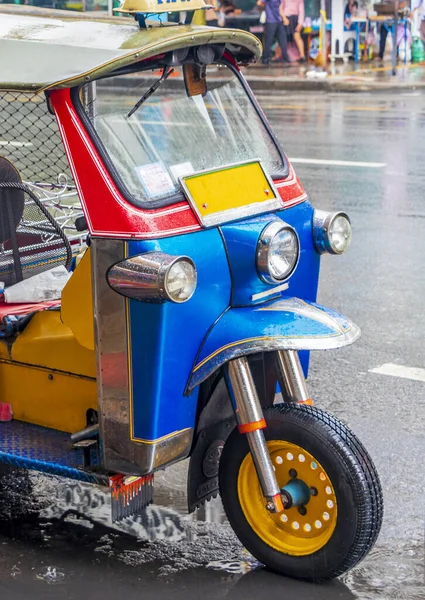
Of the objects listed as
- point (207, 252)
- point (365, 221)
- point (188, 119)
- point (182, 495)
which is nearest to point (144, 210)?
point (207, 252)

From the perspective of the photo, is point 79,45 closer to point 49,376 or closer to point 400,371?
point 49,376

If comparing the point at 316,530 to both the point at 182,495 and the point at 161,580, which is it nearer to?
the point at 161,580

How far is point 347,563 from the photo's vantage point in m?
3.75

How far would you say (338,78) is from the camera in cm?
2052

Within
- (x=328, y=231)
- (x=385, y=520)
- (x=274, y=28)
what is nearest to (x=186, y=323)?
(x=328, y=231)

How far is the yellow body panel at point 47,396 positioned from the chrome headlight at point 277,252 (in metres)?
0.78

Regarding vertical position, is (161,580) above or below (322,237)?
below

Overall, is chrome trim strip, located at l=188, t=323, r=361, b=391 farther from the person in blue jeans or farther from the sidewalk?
the person in blue jeans

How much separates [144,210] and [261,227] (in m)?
Answer: 0.43

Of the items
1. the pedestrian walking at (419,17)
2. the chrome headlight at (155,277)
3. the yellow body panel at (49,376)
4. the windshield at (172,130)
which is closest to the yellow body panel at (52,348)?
the yellow body panel at (49,376)

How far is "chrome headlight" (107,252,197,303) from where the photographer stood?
354 cm

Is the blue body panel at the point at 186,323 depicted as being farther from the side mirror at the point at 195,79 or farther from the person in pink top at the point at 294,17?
the person in pink top at the point at 294,17

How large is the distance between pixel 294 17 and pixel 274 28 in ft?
1.63

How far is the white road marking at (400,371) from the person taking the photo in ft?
19.5
